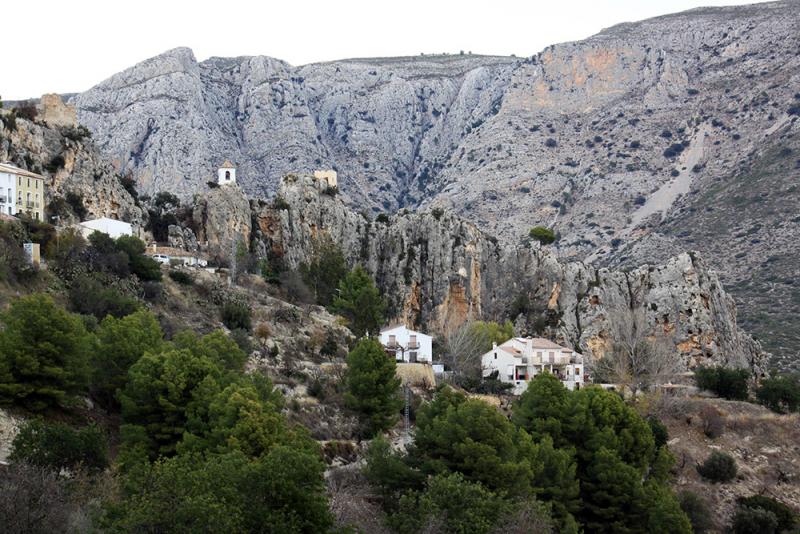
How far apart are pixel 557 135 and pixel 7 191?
9615 centimetres

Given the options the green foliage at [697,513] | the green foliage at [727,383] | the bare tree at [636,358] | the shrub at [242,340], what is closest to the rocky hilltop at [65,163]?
the shrub at [242,340]

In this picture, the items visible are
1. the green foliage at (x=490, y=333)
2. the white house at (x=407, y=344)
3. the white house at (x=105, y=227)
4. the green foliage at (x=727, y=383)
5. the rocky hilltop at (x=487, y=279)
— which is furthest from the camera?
the rocky hilltop at (x=487, y=279)

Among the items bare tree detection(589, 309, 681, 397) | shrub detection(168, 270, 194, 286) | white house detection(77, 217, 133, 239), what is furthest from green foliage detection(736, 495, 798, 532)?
white house detection(77, 217, 133, 239)

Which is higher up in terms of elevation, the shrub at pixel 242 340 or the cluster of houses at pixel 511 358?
the shrub at pixel 242 340

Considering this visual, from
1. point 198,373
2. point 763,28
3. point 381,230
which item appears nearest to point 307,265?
point 381,230

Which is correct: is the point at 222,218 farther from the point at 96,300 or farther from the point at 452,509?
the point at 452,509

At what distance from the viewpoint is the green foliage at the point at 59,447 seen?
2533cm

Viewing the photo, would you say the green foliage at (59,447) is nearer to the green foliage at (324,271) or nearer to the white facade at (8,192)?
the white facade at (8,192)

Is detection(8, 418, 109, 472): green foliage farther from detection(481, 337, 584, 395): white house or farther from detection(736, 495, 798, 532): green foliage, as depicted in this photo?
detection(481, 337, 584, 395): white house

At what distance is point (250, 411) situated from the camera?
2906cm

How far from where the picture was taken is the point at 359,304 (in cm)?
6581

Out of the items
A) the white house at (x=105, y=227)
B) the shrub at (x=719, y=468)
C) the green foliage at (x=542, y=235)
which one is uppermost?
the green foliage at (x=542, y=235)

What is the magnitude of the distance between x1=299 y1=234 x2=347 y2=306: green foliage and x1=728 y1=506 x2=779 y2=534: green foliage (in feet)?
139

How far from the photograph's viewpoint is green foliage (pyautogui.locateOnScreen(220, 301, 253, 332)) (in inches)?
2137
